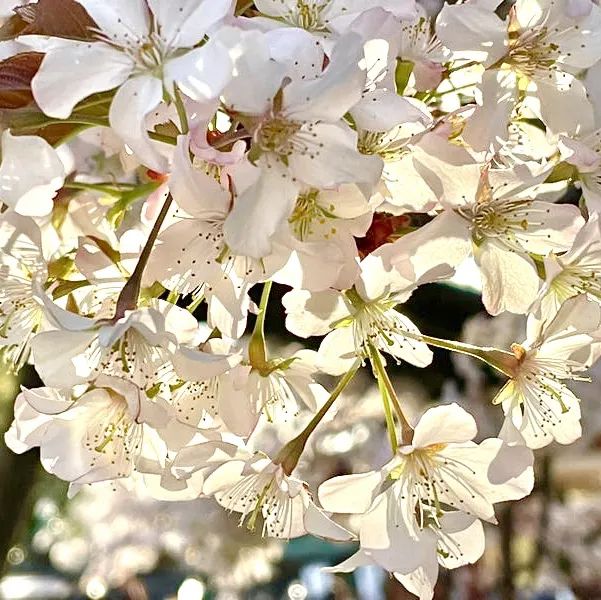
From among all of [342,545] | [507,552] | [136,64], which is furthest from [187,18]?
[342,545]

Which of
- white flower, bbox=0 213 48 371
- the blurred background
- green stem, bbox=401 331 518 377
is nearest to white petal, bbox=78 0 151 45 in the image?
white flower, bbox=0 213 48 371

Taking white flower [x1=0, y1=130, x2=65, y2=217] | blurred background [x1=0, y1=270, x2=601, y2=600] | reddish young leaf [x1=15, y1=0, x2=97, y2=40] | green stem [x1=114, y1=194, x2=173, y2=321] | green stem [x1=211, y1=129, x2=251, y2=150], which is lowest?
blurred background [x1=0, y1=270, x2=601, y2=600]

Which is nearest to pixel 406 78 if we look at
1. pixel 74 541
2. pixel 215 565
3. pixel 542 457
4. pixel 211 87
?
pixel 211 87

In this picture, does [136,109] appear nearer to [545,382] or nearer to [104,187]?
[104,187]

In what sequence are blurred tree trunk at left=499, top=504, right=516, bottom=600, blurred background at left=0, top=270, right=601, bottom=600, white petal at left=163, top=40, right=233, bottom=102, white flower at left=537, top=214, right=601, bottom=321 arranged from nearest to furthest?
white petal at left=163, top=40, right=233, bottom=102 < white flower at left=537, top=214, right=601, bottom=321 < blurred background at left=0, top=270, right=601, bottom=600 < blurred tree trunk at left=499, top=504, right=516, bottom=600

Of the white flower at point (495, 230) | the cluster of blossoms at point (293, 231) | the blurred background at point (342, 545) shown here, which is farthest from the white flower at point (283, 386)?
the blurred background at point (342, 545)

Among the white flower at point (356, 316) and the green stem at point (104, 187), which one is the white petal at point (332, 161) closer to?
the white flower at point (356, 316)

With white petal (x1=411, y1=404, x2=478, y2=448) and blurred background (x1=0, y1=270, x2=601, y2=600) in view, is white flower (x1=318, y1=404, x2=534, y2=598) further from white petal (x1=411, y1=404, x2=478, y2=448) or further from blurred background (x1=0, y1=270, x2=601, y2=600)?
blurred background (x1=0, y1=270, x2=601, y2=600)

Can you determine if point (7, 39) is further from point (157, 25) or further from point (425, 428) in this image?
point (425, 428)
